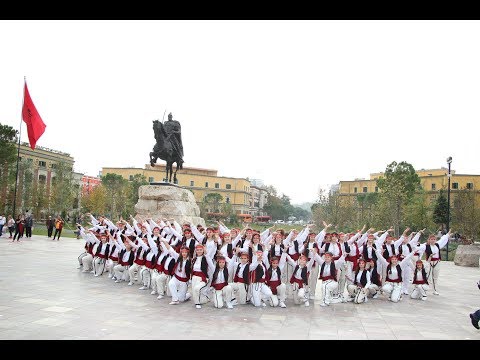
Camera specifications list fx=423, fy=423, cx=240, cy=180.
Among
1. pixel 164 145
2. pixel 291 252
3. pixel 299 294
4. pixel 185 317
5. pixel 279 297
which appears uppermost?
pixel 164 145

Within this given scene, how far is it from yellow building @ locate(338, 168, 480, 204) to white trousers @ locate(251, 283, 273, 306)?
188ft

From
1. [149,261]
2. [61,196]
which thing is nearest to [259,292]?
[149,261]

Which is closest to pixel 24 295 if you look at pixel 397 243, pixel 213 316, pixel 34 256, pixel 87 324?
pixel 87 324

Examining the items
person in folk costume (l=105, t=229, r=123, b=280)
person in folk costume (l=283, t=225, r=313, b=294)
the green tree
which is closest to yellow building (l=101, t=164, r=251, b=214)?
the green tree

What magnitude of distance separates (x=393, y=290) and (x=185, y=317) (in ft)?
19.7

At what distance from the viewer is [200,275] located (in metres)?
10.0

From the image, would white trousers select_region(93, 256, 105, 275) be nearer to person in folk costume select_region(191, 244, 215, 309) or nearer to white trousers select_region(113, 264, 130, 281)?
white trousers select_region(113, 264, 130, 281)

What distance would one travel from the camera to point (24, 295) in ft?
32.9

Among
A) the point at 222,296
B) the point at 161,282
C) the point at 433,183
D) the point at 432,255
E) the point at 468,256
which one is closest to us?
the point at 222,296

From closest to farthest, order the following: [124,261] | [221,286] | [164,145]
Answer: [221,286]
[124,261]
[164,145]

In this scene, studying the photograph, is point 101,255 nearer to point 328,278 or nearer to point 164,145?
point 164,145

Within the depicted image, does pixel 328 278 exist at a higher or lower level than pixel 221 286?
higher

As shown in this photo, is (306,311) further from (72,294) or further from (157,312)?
(72,294)
